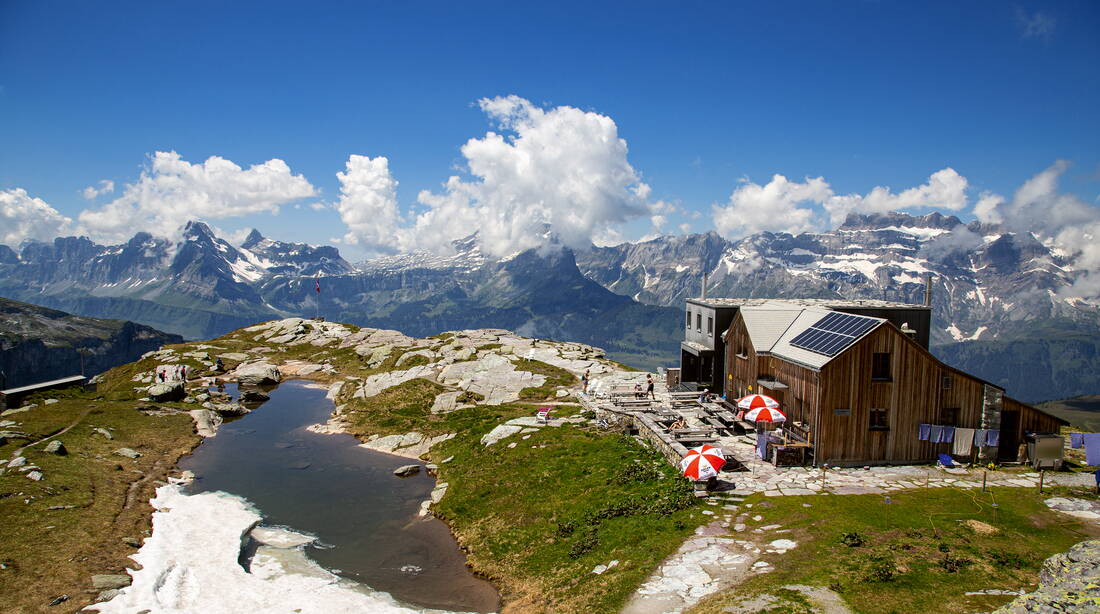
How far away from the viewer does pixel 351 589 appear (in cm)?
3039

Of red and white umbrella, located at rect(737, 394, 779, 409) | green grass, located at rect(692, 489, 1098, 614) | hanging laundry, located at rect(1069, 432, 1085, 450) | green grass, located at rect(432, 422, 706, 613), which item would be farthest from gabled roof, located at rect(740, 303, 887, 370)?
hanging laundry, located at rect(1069, 432, 1085, 450)

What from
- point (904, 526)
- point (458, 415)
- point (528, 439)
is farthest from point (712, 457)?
point (458, 415)

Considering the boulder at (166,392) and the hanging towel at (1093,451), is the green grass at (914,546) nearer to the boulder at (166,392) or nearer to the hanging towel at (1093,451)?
the hanging towel at (1093,451)

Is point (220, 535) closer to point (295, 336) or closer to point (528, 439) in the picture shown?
point (528, 439)

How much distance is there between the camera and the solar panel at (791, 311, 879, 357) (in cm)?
3709

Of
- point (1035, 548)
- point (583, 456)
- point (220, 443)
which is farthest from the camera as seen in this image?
point (220, 443)

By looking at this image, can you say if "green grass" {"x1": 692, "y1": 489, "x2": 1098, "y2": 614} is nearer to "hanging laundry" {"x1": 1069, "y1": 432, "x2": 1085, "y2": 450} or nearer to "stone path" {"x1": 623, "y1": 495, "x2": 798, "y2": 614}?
"stone path" {"x1": 623, "y1": 495, "x2": 798, "y2": 614}

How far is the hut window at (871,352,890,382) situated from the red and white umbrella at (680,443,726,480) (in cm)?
1297

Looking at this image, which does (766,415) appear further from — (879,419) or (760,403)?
(879,419)

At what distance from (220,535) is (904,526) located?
40.7m

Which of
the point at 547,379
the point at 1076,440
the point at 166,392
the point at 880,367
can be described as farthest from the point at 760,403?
the point at 166,392

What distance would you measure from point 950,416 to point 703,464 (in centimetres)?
1903

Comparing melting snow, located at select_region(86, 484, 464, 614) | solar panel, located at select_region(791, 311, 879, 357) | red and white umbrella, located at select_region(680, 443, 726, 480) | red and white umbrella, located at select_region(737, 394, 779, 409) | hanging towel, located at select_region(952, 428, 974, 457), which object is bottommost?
melting snow, located at select_region(86, 484, 464, 614)

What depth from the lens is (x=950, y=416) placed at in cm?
3731
